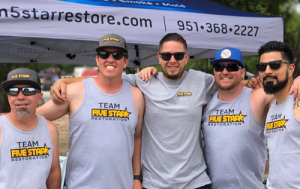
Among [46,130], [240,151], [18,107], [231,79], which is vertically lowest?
[240,151]

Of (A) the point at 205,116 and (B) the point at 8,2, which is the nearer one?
(A) the point at 205,116

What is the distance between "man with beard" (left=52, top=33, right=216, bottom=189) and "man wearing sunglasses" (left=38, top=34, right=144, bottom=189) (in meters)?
0.11

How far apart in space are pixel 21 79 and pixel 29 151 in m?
0.50

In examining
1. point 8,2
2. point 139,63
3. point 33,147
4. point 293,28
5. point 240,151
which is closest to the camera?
point 33,147

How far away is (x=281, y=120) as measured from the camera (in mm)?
2414

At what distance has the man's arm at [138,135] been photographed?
2.78 metres

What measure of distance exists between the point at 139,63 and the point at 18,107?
211 inches

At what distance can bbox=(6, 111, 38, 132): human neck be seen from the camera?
7.67 ft

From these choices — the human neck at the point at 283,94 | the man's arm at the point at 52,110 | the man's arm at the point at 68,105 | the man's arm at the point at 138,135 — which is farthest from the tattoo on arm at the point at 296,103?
the man's arm at the point at 52,110

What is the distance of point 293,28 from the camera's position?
9.25 m

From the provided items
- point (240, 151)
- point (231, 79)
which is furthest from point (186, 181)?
point (231, 79)

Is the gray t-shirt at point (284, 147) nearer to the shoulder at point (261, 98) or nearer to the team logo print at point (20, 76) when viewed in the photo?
the shoulder at point (261, 98)

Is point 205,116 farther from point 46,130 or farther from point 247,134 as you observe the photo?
point 46,130

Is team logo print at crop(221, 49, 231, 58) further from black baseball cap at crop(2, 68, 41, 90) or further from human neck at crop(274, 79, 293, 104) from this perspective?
black baseball cap at crop(2, 68, 41, 90)
